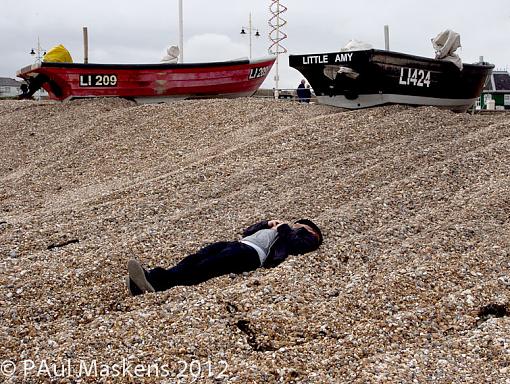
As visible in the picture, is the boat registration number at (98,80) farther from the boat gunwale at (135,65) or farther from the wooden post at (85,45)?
the wooden post at (85,45)

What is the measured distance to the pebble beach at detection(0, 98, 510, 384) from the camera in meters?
4.20

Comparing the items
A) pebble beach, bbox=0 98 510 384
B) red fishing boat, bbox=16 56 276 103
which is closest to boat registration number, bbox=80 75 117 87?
red fishing boat, bbox=16 56 276 103

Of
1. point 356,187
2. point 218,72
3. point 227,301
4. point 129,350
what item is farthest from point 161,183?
point 218,72

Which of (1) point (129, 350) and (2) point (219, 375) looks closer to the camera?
(2) point (219, 375)

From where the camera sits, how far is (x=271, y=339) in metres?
4.45

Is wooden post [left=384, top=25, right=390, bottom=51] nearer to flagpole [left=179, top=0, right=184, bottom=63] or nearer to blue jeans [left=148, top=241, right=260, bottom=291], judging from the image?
flagpole [left=179, top=0, right=184, bottom=63]

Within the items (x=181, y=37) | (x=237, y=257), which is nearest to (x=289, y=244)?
(x=237, y=257)

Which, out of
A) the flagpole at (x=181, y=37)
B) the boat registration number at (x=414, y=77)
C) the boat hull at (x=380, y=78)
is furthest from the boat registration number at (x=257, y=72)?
the boat registration number at (x=414, y=77)

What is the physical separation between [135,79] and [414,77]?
22.7ft

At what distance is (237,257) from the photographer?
5.65 m

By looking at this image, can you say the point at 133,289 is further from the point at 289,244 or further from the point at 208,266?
the point at 289,244

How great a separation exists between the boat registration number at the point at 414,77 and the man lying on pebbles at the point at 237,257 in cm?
683

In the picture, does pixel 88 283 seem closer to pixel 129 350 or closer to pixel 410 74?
pixel 129 350

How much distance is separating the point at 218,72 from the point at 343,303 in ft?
41.8
